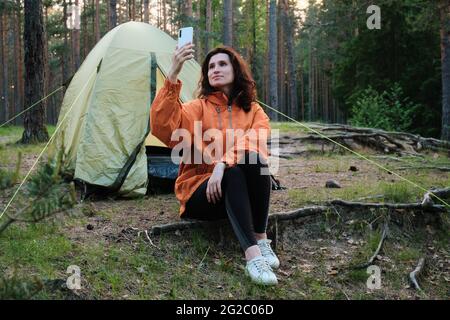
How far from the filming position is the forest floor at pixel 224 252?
2.74 metres

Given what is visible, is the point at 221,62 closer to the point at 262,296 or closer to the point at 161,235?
the point at 161,235

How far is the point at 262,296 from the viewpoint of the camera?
2758 millimetres

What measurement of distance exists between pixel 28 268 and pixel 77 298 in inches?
18.3

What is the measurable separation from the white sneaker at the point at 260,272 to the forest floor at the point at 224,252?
0.06 m

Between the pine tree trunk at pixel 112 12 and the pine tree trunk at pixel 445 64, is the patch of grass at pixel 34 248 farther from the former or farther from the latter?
the pine tree trunk at pixel 112 12

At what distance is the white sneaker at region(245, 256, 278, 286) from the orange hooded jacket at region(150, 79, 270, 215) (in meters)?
0.73

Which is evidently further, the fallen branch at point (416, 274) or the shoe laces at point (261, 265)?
the fallen branch at point (416, 274)

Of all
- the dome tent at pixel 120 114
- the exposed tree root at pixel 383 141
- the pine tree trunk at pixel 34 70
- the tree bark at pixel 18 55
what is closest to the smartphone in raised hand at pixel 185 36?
Result: the dome tent at pixel 120 114

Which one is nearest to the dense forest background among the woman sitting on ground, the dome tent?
the dome tent

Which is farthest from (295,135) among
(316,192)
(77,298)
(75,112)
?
(77,298)

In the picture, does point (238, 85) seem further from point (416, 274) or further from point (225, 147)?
point (416, 274)

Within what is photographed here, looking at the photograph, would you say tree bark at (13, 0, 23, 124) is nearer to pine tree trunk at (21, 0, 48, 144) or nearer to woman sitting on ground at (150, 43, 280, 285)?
pine tree trunk at (21, 0, 48, 144)

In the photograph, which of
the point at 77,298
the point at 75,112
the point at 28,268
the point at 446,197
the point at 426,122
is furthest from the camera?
the point at 426,122

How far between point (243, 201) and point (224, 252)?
0.63 meters
